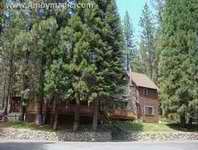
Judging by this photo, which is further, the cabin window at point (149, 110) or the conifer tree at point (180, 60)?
the cabin window at point (149, 110)

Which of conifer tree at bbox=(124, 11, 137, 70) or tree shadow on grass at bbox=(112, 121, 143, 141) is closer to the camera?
tree shadow on grass at bbox=(112, 121, 143, 141)

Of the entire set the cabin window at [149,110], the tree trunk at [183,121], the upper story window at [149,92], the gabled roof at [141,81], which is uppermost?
the gabled roof at [141,81]

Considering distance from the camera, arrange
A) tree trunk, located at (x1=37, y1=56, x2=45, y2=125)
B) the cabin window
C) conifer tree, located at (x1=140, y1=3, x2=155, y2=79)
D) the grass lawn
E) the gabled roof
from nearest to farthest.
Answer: tree trunk, located at (x1=37, y1=56, x2=45, y2=125) → the grass lawn → the cabin window → the gabled roof → conifer tree, located at (x1=140, y1=3, x2=155, y2=79)

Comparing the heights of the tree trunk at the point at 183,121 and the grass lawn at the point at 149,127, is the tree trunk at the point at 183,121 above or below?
above

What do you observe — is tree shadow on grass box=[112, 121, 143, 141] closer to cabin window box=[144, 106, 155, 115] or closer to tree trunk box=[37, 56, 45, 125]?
tree trunk box=[37, 56, 45, 125]

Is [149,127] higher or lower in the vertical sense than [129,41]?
lower

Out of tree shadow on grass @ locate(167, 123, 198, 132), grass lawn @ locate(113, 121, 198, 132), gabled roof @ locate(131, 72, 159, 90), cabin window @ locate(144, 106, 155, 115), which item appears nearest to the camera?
grass lawn @ locate(113, 121, 198, 132)

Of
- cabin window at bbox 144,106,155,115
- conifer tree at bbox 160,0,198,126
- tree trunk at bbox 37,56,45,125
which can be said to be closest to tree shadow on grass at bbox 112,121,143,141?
conifer tree at bbox 160,0,198,126

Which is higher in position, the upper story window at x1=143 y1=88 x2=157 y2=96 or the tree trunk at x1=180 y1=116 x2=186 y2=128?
the upper story window at x1=143 y1=88 x2=157 y2=96

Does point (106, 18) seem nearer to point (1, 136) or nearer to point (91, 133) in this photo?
point (91, 133)

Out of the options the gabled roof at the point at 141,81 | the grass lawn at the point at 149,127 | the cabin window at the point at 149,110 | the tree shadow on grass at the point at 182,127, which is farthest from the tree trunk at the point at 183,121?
the gabled roof at the point at 141,81

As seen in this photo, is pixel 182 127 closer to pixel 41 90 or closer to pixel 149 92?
pixel 149 92

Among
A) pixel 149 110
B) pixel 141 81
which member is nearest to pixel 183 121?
pixel 149 110

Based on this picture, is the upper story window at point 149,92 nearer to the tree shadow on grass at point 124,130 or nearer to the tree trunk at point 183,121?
the tree trunk at point 183,121
